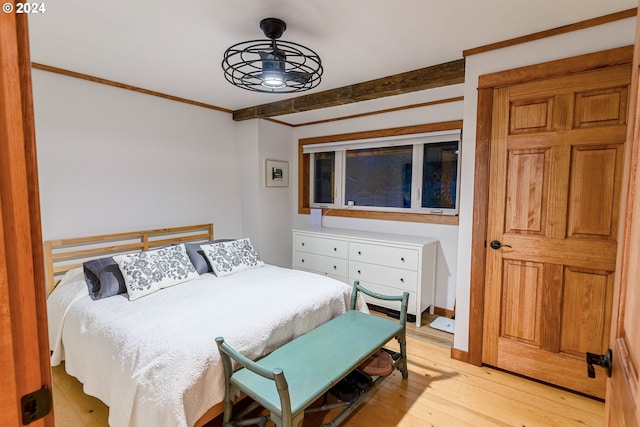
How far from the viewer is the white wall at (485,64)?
185 centimetres

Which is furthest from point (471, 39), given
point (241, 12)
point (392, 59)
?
point (241, 12)

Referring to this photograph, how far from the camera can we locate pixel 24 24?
57 centimetres

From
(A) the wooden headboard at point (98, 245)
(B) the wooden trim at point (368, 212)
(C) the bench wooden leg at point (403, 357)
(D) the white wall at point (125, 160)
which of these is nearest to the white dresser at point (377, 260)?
(B) the wooden trim at point (368, 212)

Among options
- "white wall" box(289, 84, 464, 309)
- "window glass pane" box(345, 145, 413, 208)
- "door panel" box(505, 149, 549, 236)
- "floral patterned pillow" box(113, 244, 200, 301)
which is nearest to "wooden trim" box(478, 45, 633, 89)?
"door panel" box(505, 149, 549, 236)

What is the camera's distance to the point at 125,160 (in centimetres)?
302

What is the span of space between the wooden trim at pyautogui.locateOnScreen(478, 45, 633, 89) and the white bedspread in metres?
1.91

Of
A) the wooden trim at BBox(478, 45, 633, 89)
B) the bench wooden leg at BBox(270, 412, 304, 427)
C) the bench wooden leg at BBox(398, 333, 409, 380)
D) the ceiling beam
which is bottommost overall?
the bench wooden leg at BBox(398, 333, 409, 380)

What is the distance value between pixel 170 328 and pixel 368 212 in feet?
8.76

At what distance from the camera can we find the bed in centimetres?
151

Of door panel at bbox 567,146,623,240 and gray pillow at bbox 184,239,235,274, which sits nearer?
door panel at bbox 567,146,623,240

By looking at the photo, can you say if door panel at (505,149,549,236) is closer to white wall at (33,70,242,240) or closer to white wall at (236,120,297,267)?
white wall at (236,120,297,267)

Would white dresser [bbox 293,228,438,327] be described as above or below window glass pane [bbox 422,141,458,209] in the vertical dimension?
below

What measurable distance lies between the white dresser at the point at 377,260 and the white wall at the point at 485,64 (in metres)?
0.65

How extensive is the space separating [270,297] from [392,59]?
2001 millimetres
